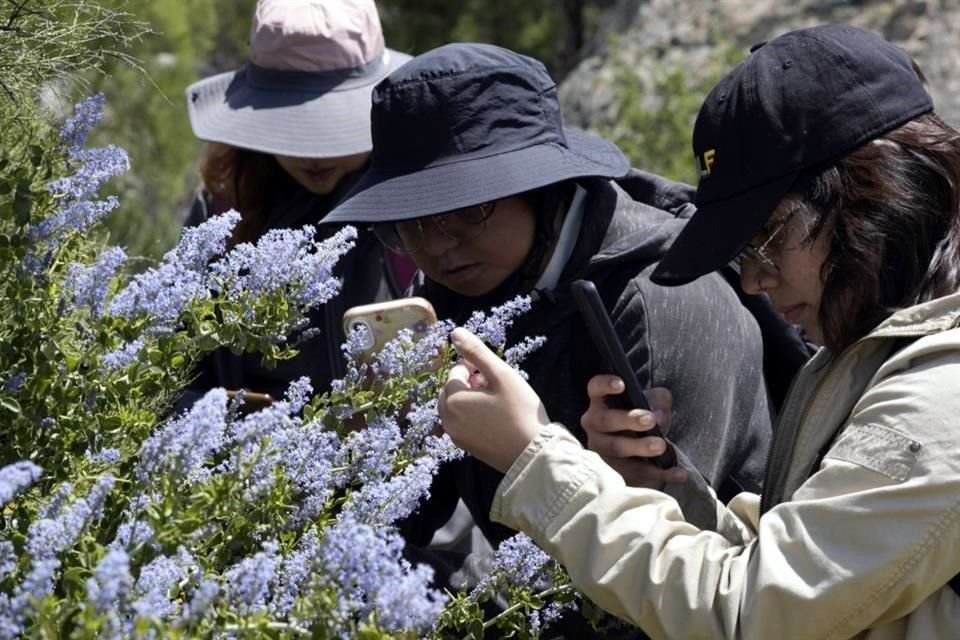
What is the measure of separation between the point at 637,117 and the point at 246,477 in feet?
17.6

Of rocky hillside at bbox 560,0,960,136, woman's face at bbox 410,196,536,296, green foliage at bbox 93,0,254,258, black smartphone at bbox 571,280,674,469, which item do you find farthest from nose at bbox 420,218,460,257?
green foliage at bbox 93,0,254,258

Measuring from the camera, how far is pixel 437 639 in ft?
6.01

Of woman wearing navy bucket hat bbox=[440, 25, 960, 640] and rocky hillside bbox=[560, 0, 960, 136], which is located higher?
woman wearing navy bucket hat bbox=[440, 25, 960, 640]

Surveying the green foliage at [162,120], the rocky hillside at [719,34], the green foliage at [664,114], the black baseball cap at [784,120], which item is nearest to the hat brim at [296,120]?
the black baseball cap at [784,120]

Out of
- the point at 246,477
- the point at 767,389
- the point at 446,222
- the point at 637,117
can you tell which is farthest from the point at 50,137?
the point at 637,117

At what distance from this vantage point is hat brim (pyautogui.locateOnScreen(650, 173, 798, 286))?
1.81 m

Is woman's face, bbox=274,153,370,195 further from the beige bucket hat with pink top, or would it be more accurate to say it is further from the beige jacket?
the beige jacket

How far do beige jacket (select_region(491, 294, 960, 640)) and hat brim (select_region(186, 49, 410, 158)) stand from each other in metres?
1.53

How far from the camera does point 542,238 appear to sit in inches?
96.0

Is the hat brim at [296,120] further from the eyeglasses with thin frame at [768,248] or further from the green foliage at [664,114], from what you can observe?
the green foliage at [664,114]

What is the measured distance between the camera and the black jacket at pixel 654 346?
2.29 m

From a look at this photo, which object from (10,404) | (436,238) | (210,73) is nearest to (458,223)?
(436,238)

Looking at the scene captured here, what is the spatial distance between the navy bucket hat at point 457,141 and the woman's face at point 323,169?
2.88 ft

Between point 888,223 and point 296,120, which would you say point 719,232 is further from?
point 296,120
